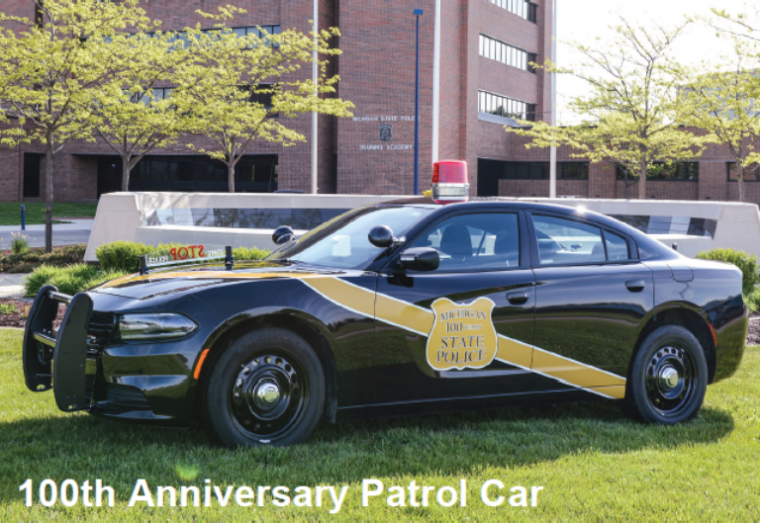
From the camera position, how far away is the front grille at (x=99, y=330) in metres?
4.44

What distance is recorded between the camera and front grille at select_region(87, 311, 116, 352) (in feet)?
14.6

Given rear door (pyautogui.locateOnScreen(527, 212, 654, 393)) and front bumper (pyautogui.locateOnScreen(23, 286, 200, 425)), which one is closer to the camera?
front bumper (pyautogui.locateOnScreen(23, 286, 200, 425))

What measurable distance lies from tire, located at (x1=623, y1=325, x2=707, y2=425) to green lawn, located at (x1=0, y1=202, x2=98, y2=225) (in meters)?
32.2

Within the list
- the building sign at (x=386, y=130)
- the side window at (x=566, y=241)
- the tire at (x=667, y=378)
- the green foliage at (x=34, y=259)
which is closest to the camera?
the side window at (x=566, y=241)

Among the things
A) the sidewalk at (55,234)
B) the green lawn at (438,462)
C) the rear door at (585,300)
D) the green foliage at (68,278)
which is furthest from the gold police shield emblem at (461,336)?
the sidewalk at (55,234)

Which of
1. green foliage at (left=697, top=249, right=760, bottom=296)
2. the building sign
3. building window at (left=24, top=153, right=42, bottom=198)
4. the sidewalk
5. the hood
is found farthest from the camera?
building window at (left=24, top=153, right=42, bottom=198)

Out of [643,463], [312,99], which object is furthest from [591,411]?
[312,99]

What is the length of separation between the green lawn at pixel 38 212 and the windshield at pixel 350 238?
30899mm

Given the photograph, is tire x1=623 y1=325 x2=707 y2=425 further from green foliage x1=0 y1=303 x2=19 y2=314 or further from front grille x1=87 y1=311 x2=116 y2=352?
green foliage x1=0 y1=303 x2=19 y2=314

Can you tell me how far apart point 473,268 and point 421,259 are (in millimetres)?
538

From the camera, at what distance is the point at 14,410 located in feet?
18.3

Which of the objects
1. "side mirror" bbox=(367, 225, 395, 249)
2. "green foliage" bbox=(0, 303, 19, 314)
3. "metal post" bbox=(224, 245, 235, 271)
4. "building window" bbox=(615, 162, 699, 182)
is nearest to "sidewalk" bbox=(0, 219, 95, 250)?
"green foliage" bbox=(0, 303, 19, 314)

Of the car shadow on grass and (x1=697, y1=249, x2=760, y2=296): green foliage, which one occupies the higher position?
(x1=697, y1=249, x2=760, y2=296): green foliage

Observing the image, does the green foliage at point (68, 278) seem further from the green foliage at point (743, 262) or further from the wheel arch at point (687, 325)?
the green foliage at point (743, 262)
